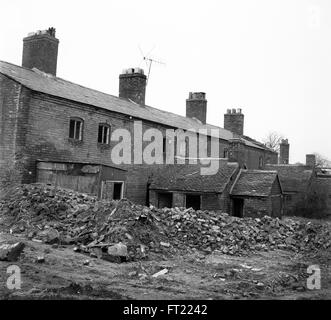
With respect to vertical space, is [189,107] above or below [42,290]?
above

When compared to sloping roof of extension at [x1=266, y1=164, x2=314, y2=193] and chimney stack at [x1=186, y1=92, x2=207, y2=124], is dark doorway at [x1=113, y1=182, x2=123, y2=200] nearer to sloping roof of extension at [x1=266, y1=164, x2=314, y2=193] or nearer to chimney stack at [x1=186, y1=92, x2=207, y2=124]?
chimney stack at [x1=186, y1=92, x2=207, y2=124]

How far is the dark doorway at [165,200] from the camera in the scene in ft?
84.4

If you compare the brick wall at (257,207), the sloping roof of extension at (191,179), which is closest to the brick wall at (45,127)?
the sloping roof of extension at (191,179)

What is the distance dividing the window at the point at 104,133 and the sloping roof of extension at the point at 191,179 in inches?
183

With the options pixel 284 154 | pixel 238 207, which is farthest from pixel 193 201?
pixel 284 154

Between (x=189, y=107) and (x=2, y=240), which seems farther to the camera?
(x=189, y=107)

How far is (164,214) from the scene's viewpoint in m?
16.4

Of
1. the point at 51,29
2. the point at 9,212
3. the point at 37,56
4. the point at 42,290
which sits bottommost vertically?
the point at 42,290

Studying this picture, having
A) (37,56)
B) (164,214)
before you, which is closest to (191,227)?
(164,214)

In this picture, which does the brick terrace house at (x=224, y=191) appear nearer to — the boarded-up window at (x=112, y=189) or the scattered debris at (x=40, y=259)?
the boarded-up window at (x=112, y=189)

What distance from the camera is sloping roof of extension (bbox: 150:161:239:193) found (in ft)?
76.9

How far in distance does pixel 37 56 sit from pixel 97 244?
592 inches

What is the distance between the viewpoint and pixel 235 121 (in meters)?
43.6
